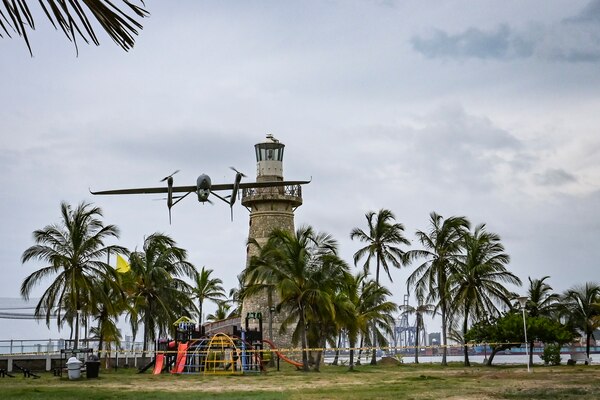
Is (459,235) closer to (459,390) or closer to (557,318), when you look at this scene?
(557,318)

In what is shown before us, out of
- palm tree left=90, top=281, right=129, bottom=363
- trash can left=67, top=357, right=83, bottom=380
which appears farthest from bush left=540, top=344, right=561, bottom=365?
trash can left=67, top=357, right=83, bottom=380

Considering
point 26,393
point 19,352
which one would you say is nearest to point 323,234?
point 19,352

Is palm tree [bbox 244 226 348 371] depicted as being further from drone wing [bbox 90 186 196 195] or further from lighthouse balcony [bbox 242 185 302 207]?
lighthouse balcony [bbox 242 185 302 207]

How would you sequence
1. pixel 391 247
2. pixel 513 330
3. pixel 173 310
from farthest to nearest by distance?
pixel 391 247, pixel 173 310, pixel 513 330

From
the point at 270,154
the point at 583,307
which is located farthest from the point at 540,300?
the point at 270,154

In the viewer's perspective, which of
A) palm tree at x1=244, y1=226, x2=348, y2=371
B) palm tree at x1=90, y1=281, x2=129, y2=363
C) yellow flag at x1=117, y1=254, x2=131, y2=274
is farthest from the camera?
yellow flag at x1=117, y1=254, x2=131, y2=274

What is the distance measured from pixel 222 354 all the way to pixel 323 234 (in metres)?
9.03

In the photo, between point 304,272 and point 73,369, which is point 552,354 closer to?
point 304,272

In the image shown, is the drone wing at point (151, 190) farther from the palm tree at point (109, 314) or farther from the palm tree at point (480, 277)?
the palm tree at point (480, 277)

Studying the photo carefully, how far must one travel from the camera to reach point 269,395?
843 inches

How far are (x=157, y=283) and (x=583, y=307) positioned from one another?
3192 cm

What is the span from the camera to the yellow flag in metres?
51.7

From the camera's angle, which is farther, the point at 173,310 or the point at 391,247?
the point at 391,247

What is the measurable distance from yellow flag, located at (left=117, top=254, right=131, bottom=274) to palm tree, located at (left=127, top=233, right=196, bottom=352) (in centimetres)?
92
